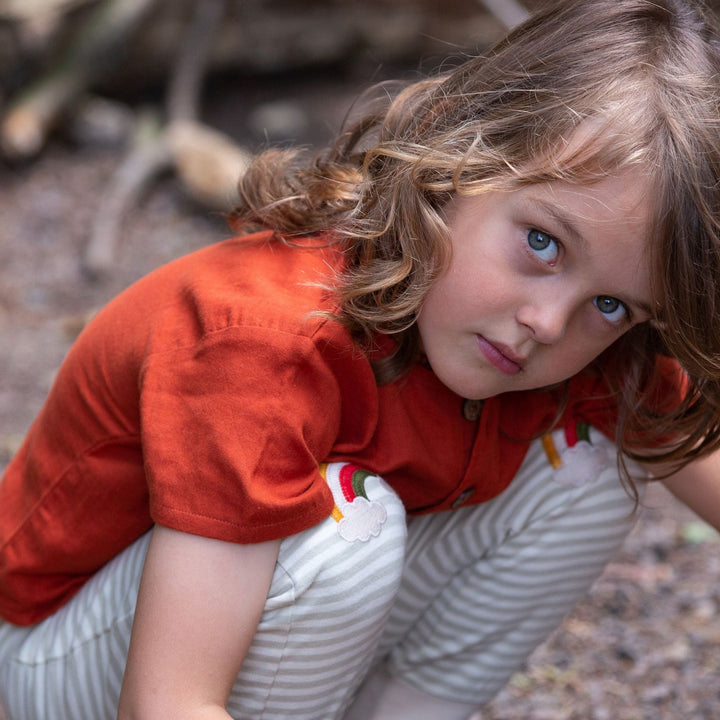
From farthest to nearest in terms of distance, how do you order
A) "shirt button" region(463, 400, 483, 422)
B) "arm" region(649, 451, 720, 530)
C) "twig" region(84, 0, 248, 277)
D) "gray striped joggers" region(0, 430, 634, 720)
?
"twig" region(84, 0, 248, 277) → "arm" region(649, 451, 720, 530) → "shirt button" region(463, 400, 483, 422) → "gray striped joggers" region(0, 430, 634, 720)

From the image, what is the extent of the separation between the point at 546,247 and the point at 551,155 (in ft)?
0.30

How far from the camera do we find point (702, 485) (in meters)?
1.35

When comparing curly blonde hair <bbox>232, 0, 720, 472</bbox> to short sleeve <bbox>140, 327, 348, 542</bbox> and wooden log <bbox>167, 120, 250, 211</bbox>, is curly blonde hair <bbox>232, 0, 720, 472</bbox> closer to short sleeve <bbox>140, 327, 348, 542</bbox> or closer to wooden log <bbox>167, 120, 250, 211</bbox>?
short sleeve <bbox>140, 327, 348, 542</bbox>

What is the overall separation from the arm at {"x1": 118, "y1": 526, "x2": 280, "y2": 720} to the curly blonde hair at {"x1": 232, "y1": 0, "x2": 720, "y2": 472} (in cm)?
28

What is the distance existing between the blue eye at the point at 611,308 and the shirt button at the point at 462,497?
12.6 inches

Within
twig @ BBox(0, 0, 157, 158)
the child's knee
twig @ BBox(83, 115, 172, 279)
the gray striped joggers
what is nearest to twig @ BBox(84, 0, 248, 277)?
twig @ BBox(83, 115, 172, 279)

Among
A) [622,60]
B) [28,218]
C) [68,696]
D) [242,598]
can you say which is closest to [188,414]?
[242,598]

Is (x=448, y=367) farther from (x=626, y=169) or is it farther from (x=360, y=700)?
(x=360, y=700)

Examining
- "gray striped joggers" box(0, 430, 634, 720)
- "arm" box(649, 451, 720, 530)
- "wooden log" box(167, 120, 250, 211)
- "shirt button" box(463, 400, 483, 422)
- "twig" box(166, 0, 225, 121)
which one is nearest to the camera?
"gray striped joggers" box(0, 430, 634, 720)

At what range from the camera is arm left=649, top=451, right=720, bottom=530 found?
52.7 inches

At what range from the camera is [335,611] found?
3.64 ft

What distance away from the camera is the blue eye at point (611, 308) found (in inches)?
41.9

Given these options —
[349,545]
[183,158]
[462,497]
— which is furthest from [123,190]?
[349,545]

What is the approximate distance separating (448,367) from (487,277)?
0.37 feet
